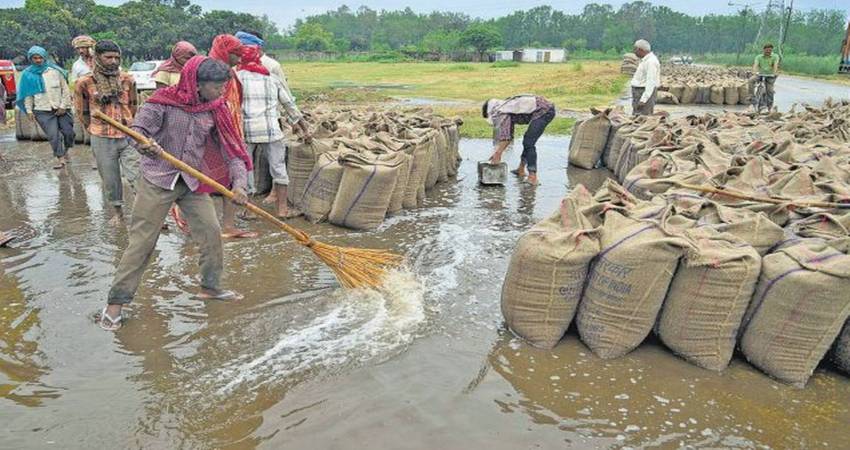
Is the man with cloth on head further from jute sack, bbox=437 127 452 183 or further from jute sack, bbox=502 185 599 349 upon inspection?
jute sack, bbox=437 127 452 183

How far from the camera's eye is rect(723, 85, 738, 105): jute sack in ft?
59.5

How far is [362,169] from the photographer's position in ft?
16.7

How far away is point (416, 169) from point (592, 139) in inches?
120

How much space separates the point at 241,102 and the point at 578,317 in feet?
10.9

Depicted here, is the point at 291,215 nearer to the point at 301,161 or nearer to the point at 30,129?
the point at 301,161

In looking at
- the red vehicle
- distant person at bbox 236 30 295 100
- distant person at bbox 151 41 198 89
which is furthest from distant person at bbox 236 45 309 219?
the red vehicle

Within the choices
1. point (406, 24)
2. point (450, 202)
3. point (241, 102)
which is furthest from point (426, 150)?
point (406, 24)

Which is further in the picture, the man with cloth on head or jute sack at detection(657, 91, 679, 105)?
jute sack at detection(657, 91, 679, 105)

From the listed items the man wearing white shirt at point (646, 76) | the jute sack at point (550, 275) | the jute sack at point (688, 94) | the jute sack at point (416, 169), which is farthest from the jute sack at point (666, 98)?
the jute sack at point (550, 275)

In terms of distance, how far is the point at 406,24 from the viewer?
438 ft

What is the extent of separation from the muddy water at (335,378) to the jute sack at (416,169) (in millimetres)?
1657

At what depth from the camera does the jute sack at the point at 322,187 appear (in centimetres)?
530

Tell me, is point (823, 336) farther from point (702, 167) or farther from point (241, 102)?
point (241, 102)

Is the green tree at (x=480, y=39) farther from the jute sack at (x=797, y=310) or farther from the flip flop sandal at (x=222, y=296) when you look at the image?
the jute sack at (x=797, y=310)
